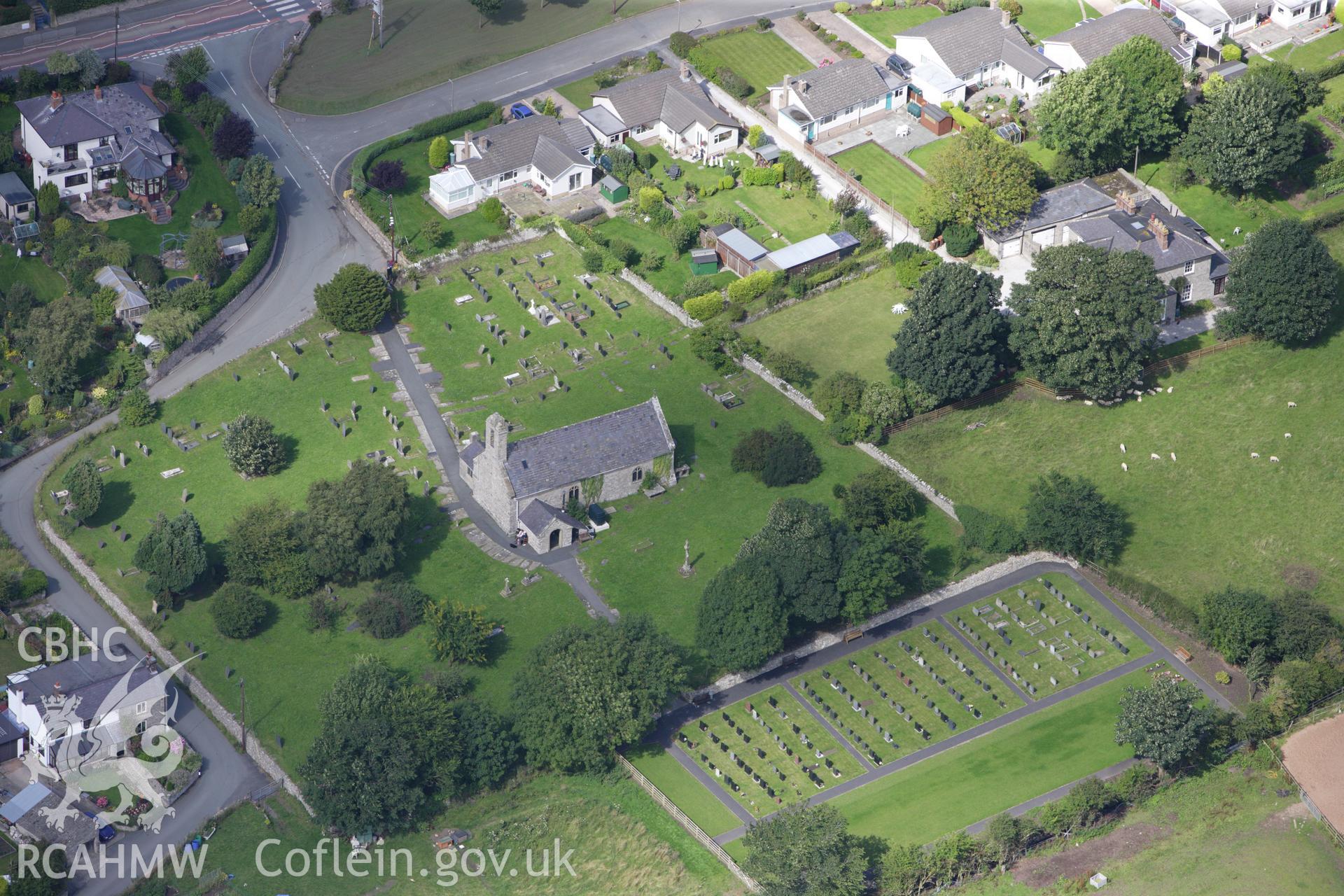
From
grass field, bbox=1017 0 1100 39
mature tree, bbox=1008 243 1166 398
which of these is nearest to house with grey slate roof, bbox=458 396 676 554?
mature tree, bbox=1008 243 1166 398

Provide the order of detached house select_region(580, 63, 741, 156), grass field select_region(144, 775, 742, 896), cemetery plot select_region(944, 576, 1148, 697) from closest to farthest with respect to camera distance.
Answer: grass field select_region(144, 775, 742, 896)
cemetery plot select_region(944, 576, 1148, 697)
detached house select_region(580, 63, 741, 156)

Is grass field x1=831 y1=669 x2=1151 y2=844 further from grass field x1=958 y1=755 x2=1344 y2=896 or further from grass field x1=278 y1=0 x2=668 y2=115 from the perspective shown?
grass field x1=278 y1=0 x2=668 y2=115

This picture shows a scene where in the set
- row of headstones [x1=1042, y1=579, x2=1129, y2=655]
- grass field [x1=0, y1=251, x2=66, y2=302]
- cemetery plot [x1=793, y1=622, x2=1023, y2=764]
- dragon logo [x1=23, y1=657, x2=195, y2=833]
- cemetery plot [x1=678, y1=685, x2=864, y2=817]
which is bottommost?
dragon logo [x1=23, y1=657, x2=195, y2=833]

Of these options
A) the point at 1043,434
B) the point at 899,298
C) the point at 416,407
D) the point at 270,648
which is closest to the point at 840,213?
the point at 899,298

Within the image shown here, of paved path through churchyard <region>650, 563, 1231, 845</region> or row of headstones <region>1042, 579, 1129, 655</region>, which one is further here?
row of headstones <region>1042, 579, 1129, 655</region>

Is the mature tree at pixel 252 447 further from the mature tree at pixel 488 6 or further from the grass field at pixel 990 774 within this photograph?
the mature tree at pixel 488 6

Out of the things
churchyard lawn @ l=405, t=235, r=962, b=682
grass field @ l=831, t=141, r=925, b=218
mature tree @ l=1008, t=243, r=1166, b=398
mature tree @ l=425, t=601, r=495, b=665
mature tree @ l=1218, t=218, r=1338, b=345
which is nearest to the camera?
mature tree @ l=425, t=601, r=495, b=665

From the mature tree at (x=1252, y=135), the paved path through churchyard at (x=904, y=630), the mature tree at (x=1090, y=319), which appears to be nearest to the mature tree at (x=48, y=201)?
the paved path through churchyard at (x=904, y=630)

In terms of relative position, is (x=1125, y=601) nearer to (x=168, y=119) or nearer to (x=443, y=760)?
(x=443, y=760)
